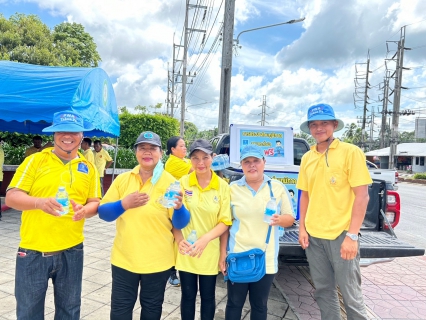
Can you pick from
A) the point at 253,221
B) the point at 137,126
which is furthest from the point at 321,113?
the point at 137,126

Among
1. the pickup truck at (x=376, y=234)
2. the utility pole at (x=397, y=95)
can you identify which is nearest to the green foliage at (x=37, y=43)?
the pickup truck at (x=376, y=234)

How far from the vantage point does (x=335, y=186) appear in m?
2.45

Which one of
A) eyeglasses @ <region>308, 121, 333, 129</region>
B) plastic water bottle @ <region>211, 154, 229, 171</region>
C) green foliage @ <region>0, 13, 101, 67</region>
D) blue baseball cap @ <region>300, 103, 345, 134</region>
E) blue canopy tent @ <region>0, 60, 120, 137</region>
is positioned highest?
green foliage @ <region>0, 13, 101, 67</region>

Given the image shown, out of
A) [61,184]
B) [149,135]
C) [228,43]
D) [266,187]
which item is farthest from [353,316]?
[228,43]

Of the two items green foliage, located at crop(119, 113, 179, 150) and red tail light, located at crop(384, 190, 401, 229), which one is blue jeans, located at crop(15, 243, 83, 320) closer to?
red tail light, located at crop(384, 190, 401, 229)

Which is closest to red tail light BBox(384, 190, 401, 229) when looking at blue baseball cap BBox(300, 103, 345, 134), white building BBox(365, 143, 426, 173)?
blue baseball cap BBox(300, 103, 345, 134)

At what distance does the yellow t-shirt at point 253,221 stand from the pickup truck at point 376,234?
2.22 feet

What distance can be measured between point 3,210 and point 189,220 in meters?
7.53

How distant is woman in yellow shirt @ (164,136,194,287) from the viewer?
3852mm

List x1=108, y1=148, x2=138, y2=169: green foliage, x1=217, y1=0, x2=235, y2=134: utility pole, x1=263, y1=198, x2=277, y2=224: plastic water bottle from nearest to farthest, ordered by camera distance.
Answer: x1=263, y1=198, x2=277, y2=224: plastic water bottle → x1=217, y1=0, x2=235, y2=134: utility pole → x1=108, y1=148, x2=138, y2=169: green foliage

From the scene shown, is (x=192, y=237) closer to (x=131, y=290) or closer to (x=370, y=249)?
(x=131, y=290)

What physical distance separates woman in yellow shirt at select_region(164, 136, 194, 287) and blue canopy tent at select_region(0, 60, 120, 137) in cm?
286

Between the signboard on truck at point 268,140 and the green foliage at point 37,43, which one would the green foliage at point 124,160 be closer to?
the signboard on truck at point 268,140

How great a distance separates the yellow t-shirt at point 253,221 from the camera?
2.43 m
